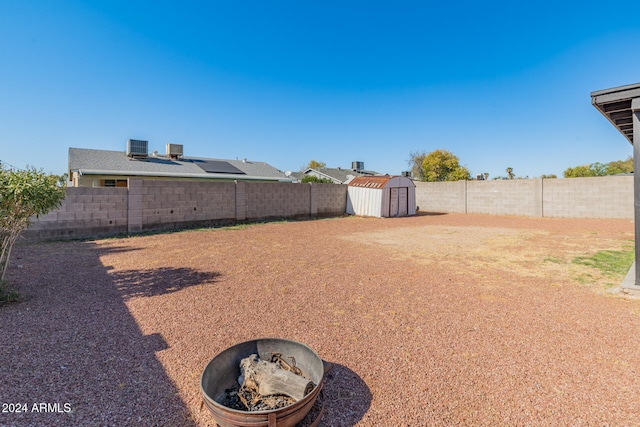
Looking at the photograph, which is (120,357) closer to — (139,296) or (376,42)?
(139,296)

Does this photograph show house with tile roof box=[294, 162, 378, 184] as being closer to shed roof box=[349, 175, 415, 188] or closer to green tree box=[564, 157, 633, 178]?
shed roof box=[349, 175, 415, 188]

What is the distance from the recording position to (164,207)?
37.0 ft

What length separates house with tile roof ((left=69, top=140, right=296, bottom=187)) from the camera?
15531 millimetres

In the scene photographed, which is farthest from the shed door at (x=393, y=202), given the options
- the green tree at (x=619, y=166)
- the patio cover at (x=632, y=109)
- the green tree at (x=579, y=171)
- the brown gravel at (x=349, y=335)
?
the green tree at (x=619, y=166)

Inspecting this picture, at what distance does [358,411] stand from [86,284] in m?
4.98

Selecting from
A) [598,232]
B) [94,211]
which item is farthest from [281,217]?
[598,232]

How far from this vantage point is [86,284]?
487 centimetres

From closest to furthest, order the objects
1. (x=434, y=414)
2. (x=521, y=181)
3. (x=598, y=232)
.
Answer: (x=434, y=414) → (x=598, y=232) → (x=521, y=181)

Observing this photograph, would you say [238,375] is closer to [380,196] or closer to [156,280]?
[156,280]

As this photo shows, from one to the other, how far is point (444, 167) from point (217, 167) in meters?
26.8

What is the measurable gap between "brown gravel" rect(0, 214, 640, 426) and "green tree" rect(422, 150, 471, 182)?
102 feet

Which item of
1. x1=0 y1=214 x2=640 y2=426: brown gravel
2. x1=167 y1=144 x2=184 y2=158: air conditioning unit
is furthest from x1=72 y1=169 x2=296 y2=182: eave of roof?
x1=0 y1=214 x2=640 y2=426: brown gravel

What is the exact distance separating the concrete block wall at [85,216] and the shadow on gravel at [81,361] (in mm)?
4973

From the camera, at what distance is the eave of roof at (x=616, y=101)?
446cm
